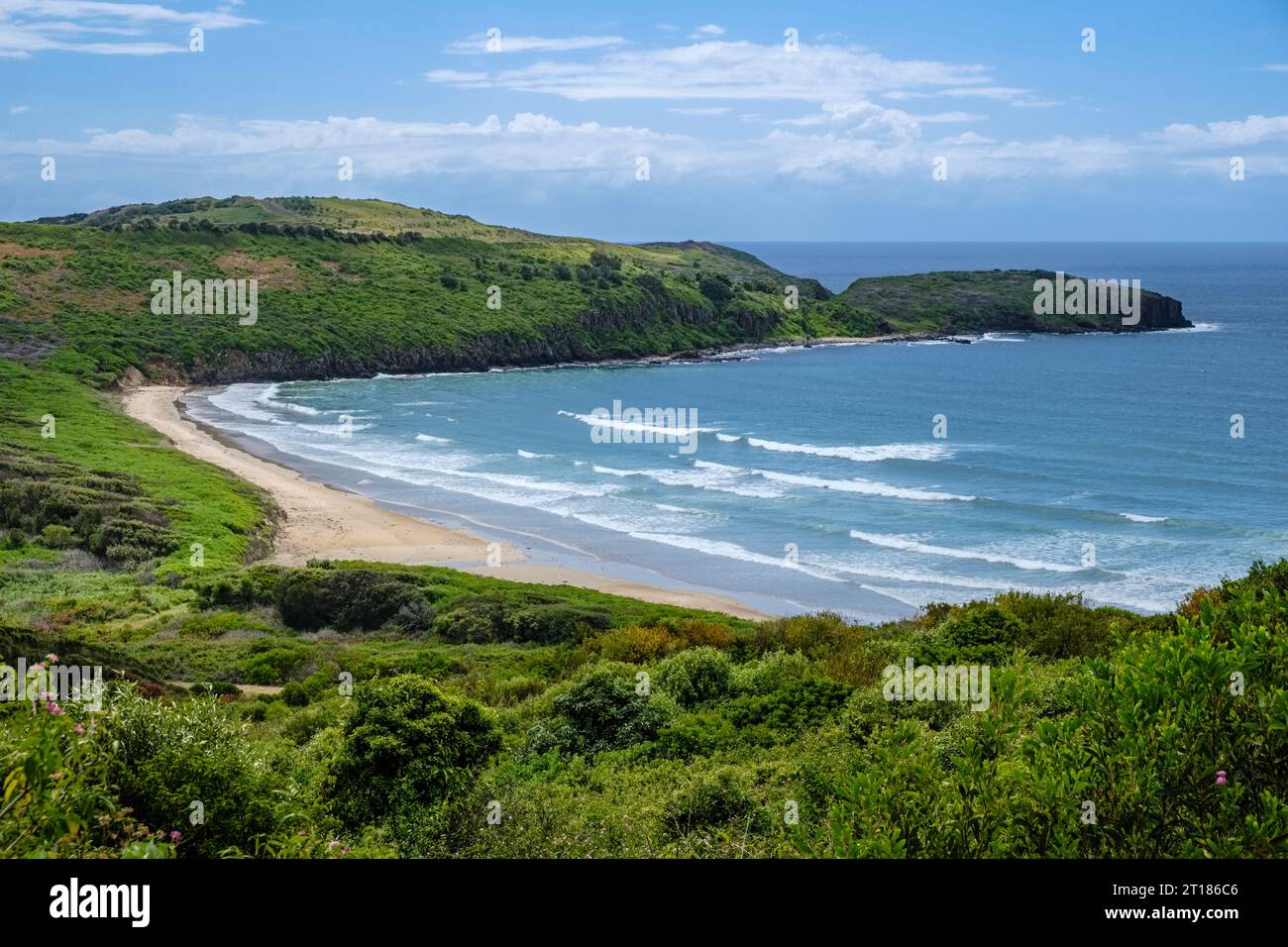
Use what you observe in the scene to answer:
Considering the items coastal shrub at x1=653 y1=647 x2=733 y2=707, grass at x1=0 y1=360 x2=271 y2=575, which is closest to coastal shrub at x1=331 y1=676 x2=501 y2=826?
coastal shrub at x1=653 y1=647 x2=733 y2=707

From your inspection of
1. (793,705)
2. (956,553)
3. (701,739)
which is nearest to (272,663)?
(701,739)

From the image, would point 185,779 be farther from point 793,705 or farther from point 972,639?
point 972,639

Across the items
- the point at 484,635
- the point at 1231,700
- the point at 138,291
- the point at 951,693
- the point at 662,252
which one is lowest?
the point at 484,635

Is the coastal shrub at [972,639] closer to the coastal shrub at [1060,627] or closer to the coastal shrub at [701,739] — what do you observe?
the coastal shrub at [1060,627]

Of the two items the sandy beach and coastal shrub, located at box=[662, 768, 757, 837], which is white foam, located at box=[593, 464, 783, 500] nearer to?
the sandy beach
